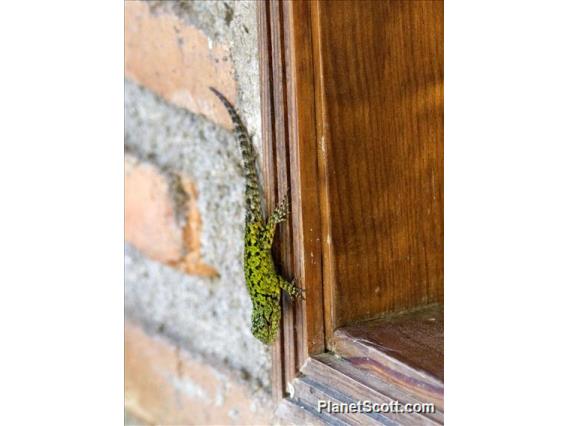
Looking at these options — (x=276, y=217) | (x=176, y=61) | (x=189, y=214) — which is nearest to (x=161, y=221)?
(x=189, y=214)

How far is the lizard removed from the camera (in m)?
1.05

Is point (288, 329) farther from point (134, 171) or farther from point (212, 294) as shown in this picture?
point (134, 171)

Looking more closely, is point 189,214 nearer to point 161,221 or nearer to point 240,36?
point 161,221

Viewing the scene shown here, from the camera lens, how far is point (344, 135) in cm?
101

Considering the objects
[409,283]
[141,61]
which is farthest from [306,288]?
[141,61]

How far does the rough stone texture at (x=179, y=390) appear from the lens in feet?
4.12

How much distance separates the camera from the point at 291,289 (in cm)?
102

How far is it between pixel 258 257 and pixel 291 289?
0.09 m

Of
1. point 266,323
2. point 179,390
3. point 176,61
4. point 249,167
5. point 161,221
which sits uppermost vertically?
point 176,61

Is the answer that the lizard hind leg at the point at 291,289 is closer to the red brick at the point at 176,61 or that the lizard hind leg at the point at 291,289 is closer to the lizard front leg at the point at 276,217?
the lizard front leg at the point at 276,217

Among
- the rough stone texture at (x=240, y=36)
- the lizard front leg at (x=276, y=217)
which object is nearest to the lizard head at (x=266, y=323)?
the lizard front leg at (x=276, y=217)

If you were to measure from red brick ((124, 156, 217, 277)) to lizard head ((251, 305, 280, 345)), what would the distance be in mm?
190

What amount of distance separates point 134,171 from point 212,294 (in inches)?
10.8

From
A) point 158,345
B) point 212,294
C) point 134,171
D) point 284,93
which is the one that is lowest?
point 158,345
